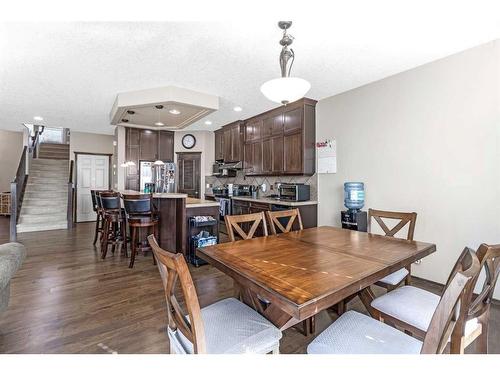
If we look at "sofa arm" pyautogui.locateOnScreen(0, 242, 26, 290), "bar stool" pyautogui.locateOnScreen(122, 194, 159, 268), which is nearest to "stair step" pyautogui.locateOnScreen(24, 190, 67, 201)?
"bar stool" pyautogui.locateOnScreen(122, 194, 159, 268)

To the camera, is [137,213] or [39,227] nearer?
[137,213]

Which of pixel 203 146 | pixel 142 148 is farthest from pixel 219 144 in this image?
pixel 142 148

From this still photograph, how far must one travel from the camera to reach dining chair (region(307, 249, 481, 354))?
0.86 m

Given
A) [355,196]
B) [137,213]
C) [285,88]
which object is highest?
[285,88]

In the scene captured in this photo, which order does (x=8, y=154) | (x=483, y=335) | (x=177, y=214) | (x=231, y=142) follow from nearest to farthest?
1. (x=483, y=335)
2. (x=177, y=214)
3. (x=231, y=142)
4. (x=8, y=154)

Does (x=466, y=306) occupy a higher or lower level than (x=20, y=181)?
lower

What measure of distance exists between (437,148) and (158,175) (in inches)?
230

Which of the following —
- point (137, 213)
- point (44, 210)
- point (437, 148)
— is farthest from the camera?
point (44, 210)

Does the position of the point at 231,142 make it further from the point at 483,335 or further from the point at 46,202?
the point at 483,335

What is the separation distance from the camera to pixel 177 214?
374 centimetres

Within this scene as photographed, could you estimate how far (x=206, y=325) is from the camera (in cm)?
128

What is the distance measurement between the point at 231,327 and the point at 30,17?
149 centimetres
